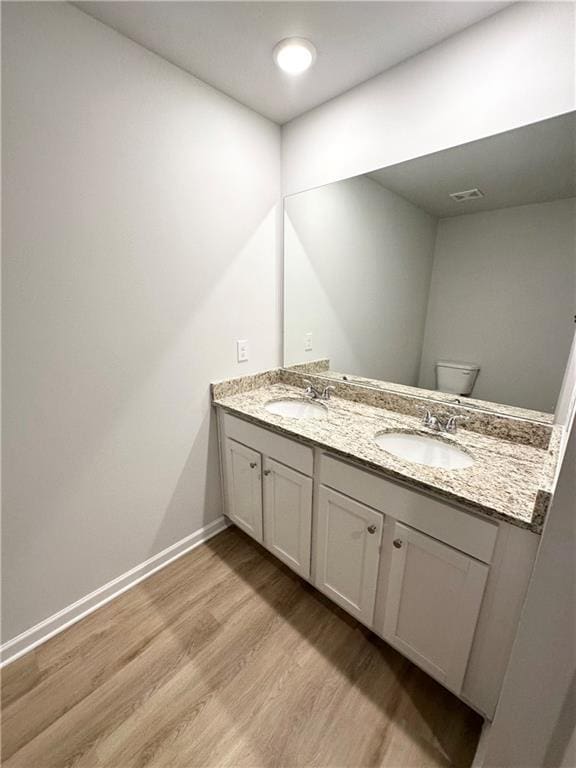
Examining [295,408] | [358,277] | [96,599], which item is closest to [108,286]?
[295,408]

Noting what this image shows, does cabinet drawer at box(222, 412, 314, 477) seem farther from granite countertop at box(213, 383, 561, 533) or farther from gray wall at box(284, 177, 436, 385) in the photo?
gray wall at box(284, 177, 436, 385)

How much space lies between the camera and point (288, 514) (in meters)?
1.51

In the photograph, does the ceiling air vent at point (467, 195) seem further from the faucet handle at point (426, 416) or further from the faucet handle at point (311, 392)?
the faucet handle at point (311, 392)

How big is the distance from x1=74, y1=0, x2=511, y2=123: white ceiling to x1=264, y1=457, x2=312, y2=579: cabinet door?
1718 millimetres

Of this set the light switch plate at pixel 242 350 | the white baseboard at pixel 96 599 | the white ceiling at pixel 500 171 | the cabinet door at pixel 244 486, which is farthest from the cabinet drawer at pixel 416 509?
the white ceiling at pixel 500 171

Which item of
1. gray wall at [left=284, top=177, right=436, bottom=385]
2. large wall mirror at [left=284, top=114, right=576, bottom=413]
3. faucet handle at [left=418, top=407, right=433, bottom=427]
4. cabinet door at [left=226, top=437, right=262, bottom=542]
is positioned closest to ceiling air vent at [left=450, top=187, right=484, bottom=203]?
large wall mirror at [left=284, top=114, right=576, bottom=413]

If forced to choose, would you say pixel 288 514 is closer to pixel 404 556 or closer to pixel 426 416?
pixel 404 556

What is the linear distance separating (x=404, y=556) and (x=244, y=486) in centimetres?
90

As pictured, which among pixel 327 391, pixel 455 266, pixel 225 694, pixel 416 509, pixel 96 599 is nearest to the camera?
pixel 416 509

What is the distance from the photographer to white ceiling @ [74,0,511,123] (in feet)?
3.55

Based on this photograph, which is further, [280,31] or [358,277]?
[358,277]

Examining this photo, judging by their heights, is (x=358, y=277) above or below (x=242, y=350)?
above

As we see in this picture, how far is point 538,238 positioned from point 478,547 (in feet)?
3.68

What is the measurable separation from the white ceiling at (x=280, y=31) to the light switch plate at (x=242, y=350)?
3.94 ft
